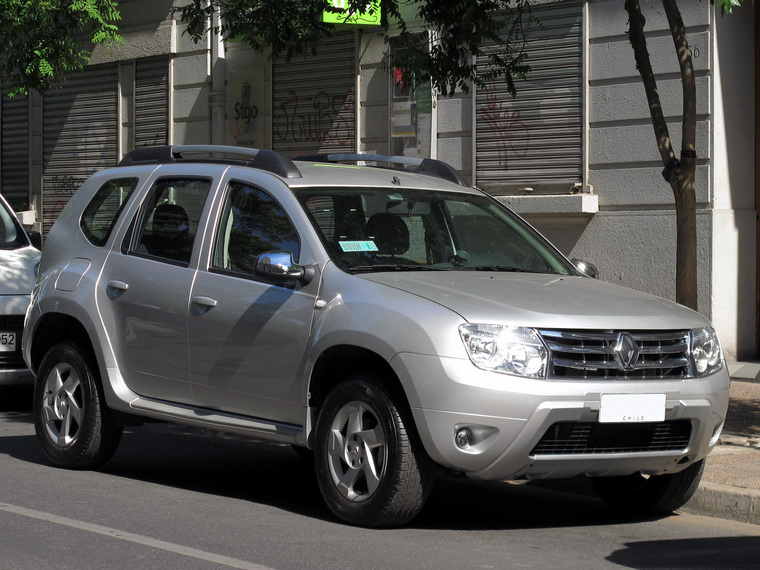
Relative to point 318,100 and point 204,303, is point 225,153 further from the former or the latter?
point 318,100

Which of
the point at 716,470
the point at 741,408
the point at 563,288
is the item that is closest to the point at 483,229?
the point at 563,288

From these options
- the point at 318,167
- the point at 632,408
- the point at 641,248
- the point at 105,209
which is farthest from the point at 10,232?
the point at 632,408

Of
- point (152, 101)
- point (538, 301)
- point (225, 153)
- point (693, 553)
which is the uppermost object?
point (152, 101)

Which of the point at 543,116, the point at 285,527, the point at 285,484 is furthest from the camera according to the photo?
the point at 543,116

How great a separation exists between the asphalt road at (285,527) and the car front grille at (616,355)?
0.82 metres

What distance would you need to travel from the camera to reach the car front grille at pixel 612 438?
571 cm

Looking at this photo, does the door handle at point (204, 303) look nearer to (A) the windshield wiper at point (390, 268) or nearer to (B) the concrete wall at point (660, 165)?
(A) the windshield wiper at point (390, 268)

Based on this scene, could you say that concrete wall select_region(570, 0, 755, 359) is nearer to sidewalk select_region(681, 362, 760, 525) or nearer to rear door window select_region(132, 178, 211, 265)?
sidewalk select_region(681, 362, 760, 525)

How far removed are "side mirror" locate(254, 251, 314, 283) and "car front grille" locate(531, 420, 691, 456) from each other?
1491 mm

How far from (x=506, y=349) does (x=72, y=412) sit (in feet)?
10.7

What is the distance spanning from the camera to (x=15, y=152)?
23469mm

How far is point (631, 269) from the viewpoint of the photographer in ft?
47.0

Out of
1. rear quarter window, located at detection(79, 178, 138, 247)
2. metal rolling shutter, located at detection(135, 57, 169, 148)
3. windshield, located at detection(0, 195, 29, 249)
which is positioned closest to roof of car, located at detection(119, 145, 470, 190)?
rear quarter window, located at detection(79, 178, 138, 247)

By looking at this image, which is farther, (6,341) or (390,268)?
(6,341)
